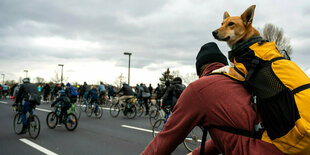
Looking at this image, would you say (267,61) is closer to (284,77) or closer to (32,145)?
(284,77)

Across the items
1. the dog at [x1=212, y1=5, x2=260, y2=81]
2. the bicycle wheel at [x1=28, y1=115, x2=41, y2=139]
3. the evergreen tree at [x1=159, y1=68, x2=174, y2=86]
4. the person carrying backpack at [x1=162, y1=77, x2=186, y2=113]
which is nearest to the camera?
the dog at [x1=212, y1=5, x2=260, y2=81]

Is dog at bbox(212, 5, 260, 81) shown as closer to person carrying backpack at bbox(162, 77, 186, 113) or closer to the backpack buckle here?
the backpack buckle

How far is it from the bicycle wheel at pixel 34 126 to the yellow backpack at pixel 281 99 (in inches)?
308

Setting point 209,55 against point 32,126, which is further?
point 32,126

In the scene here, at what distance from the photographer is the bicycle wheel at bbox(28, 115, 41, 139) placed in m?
7.45

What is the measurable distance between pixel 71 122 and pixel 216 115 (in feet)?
29.0

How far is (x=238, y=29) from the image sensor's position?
1.72 meters

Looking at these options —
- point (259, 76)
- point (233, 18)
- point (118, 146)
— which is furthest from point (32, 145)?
point (259, 76)

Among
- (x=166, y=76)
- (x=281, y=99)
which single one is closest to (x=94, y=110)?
(x=281, y=99)

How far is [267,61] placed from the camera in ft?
3.51

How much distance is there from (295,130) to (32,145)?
7.20 m

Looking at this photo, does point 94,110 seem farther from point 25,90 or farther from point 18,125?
point 25,90

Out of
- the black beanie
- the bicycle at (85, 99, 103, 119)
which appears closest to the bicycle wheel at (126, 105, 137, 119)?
the bicycle at (85, 99, 103, 119)

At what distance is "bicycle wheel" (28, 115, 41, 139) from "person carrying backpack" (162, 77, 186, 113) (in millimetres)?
4229
